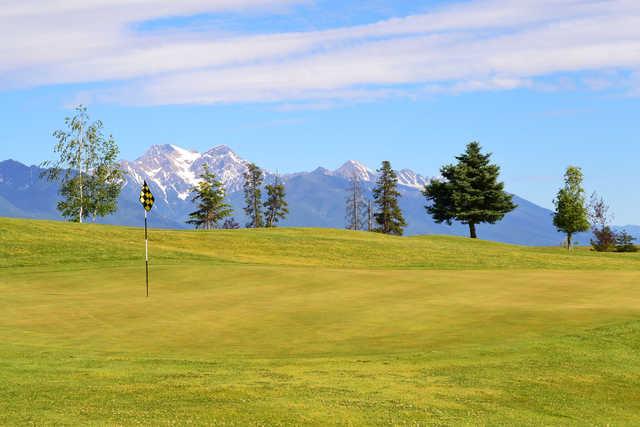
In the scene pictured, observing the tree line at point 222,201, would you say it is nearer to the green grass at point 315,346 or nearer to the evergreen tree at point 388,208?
the evergreen tree at point 388,208

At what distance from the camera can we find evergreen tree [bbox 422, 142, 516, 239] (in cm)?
11031

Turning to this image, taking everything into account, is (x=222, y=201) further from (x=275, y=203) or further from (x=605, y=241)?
(x=605, y=241)

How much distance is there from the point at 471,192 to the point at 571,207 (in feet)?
43.4

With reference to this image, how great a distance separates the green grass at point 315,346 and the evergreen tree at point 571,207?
199 ft

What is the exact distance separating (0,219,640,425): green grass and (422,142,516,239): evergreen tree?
202 ft

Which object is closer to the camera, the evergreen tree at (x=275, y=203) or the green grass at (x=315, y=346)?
the green grass at (x=315, y=346)

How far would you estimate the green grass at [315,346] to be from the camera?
696 inches

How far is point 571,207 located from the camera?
10825cm

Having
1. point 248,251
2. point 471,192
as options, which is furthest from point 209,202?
point 248,251

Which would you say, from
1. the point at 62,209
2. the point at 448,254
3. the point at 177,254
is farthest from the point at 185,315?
the point at 62,209

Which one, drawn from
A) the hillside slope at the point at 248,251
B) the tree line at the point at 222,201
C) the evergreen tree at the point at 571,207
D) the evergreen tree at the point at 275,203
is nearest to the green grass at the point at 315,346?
the hillside slope at the point at 248,251

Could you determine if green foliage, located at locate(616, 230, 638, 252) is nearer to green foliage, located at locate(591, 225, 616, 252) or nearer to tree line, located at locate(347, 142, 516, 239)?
green foliage, located at locate(591, 225, 616, 252)

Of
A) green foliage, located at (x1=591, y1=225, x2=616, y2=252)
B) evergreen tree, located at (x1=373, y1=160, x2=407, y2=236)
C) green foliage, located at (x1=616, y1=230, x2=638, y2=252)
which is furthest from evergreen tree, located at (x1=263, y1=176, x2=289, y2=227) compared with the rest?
green foliage, located at (x1=616, y1=230, x2=638, y2=252)

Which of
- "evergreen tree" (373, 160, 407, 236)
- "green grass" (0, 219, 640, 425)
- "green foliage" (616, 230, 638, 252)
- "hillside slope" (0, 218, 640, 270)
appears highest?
"evergreen tree" (373, 160, 407, 236)
